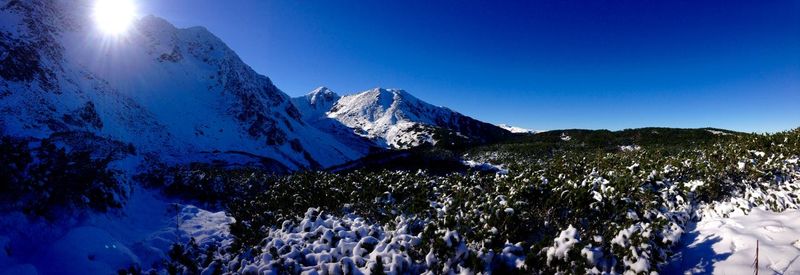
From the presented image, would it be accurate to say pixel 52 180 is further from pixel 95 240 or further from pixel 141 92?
pixel 141 92

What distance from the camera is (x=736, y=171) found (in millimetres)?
8984

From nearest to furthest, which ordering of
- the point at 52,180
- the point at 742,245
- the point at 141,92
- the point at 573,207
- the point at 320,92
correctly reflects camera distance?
1. the point at 742,245
2. the point at 573,207
3. the point at 52,180
4. the point at 141,92
5. the point at 320,92

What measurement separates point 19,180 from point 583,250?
51.1ft

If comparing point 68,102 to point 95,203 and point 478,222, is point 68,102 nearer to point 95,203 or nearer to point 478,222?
point 95,203

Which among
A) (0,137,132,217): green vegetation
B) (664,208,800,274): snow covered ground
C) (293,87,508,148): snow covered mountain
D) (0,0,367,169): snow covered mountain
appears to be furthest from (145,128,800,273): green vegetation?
(293,87,508,148): snow covered mountain

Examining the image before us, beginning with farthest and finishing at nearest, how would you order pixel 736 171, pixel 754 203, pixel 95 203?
pixel 95 203, pixel 736 171, pixel 754 203

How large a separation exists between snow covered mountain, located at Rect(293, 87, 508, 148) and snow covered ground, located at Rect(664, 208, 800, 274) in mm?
95035

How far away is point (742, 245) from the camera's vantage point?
20.3 feet

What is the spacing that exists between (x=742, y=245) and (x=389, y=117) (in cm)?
13682

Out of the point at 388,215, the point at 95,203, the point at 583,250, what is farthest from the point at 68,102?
the point at 583,250

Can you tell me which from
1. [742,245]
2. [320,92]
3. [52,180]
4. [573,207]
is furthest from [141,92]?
[320,92]

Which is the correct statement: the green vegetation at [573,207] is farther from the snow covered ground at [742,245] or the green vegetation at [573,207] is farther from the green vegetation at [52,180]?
the green vegetation at [52,180]

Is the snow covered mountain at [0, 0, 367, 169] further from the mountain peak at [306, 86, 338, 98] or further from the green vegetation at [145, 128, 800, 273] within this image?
the mountain peak at [306, 86, 338, 98]

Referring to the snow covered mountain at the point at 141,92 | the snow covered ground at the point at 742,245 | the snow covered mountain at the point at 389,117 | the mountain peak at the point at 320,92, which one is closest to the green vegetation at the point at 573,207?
the snow covered ground at the point at 742,245
